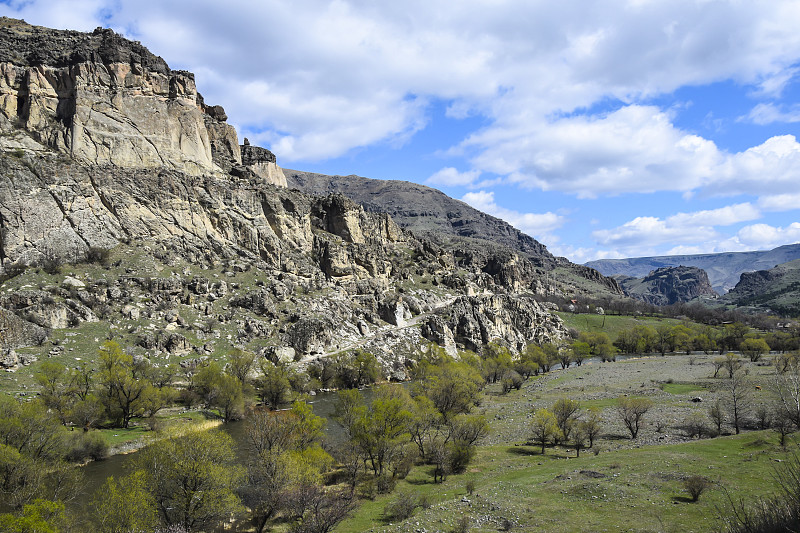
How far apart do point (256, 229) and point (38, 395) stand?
76739 millimetres

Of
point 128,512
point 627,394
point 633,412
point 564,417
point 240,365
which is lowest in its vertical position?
point 627,394

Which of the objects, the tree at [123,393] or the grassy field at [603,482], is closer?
the grassy field at [603,482]

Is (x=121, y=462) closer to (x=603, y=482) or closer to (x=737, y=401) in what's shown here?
(x=603, y=482)

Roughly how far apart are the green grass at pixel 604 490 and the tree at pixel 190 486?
28.6ft

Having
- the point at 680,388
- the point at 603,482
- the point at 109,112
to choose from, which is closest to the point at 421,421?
the point at 603,482

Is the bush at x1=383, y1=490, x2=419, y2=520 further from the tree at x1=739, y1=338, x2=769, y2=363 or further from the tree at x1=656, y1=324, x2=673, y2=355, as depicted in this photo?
the tree at x1=656, y1=324, x2=673, y2=355

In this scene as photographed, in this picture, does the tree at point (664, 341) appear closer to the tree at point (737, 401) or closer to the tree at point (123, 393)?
the tree at point (737, 401)

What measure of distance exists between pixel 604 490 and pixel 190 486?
90.9 ft

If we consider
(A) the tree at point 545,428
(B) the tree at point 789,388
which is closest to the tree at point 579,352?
(B) the tree at point 789,388

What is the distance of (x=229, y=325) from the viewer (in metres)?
89.2

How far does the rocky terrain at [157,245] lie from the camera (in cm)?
7700

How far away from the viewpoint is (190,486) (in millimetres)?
26250

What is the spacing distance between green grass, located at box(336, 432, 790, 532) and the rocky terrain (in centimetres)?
5983

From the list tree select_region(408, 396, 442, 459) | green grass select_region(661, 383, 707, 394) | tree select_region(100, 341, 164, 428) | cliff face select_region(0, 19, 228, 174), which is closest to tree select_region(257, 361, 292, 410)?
tree select_region(100, 341, 164, 428)
